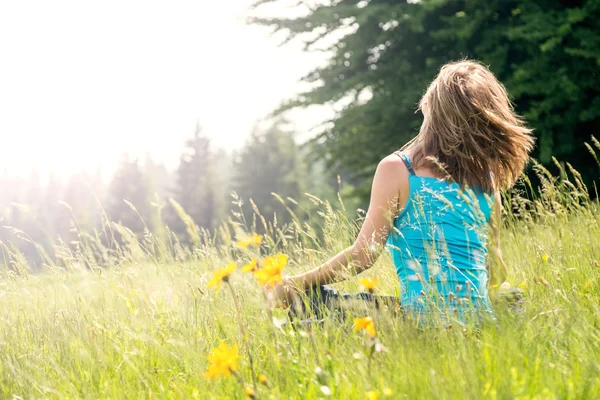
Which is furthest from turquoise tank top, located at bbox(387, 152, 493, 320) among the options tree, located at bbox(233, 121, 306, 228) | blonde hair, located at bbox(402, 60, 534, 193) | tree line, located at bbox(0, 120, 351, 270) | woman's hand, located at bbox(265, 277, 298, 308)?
tree, located at bbox(233, 121, 306, 228)

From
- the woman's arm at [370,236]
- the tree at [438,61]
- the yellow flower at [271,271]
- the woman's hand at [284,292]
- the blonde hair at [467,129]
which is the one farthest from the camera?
the tree at [438,61]

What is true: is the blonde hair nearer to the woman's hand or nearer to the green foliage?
the woman's hand

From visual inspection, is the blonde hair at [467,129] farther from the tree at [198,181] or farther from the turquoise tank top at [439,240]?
the tree at [198,181]

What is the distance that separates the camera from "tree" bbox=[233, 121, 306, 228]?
109 feet

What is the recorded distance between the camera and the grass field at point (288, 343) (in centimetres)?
167

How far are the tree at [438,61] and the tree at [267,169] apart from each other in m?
23.4

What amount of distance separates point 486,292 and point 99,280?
207 cm

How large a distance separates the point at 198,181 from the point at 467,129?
34.3 m

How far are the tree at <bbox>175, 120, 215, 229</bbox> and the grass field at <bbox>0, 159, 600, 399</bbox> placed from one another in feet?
105

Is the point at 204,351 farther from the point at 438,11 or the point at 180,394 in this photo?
the point at 438,11

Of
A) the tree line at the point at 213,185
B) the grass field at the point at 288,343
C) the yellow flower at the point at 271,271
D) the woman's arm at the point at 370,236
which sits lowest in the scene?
the tree line at the point at 213,185

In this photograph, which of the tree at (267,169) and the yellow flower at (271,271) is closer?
the yellow flower at (271,271)

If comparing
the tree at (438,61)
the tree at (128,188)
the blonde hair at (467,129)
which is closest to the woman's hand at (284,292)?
the blonde hair at (467,129)

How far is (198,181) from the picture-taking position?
3609 cm
